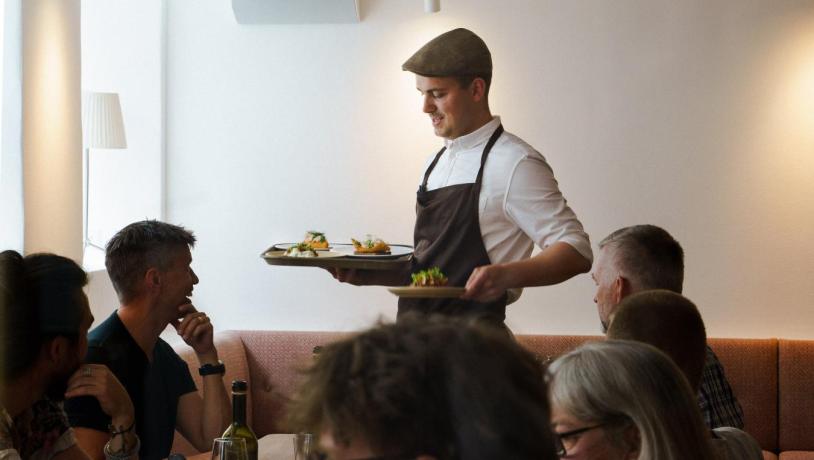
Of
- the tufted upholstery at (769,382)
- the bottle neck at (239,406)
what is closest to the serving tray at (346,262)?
the bottle neck at (239,406)

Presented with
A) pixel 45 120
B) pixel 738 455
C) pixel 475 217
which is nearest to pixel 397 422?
pixel 738 455

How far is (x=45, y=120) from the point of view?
3.28 m

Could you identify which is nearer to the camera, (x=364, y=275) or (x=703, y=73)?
(x=364, y=275)

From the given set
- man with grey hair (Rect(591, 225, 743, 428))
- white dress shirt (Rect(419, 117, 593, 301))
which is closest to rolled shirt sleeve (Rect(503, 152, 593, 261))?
white dress shirt (Rect(419, 117, 593, 301))

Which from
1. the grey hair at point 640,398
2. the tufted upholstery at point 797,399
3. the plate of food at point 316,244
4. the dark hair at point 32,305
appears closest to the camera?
the grey hair at point 640,398

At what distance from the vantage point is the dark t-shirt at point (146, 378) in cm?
238

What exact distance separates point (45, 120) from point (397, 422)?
2892mm

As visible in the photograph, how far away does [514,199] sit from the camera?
2506 millimetres

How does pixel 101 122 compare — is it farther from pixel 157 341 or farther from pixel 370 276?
pixel 370 276

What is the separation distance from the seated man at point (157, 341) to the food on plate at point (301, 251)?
30 centimetres

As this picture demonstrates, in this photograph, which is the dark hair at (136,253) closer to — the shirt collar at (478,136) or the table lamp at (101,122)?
the shirt collar at (478,136)

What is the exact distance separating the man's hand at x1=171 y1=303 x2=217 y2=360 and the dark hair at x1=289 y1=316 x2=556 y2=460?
1.98 meters

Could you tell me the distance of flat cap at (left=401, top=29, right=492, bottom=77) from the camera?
2584 millimetres

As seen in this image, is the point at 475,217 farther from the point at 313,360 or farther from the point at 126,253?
the point at 313,360
